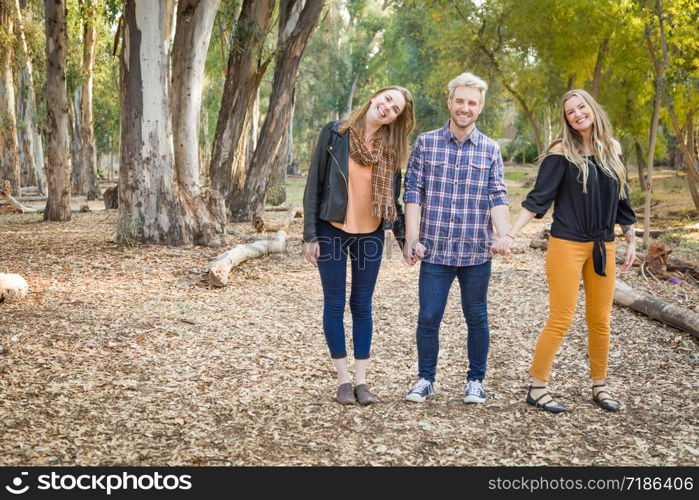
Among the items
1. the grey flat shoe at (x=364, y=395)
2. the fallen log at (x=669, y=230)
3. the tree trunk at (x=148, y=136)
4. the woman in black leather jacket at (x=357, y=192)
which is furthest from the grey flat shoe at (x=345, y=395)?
the fallen log at (x=669, y=230)

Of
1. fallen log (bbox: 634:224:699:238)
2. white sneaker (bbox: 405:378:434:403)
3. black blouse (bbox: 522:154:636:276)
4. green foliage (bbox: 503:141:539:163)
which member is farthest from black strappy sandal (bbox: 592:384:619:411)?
green foliage (bbox: 503:141:539:163)

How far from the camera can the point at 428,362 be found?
4238 mm

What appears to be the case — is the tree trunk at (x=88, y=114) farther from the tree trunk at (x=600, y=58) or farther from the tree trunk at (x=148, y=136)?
the tree trunk at (x=600, y=58)

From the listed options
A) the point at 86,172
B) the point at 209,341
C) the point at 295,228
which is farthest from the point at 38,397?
the point at 86,172

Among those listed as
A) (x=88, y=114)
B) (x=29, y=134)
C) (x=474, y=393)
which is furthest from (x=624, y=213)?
(x=29, y=134)

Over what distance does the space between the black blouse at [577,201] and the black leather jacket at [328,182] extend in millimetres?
880

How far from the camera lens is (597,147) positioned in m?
3.96

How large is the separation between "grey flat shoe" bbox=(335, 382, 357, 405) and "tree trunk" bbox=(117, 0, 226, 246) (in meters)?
5.93

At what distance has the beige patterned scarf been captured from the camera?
12.7 feet

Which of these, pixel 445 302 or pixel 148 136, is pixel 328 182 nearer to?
pixel 445 302

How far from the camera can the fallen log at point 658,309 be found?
5879 millimetres

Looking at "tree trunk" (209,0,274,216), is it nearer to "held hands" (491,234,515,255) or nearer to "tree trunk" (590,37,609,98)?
"tree trunk" (590,37,609,98)

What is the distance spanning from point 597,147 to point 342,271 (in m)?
1.63

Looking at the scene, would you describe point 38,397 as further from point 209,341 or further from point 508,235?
point 508,235
